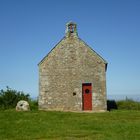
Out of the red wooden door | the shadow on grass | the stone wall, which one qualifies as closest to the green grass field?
the stone wall

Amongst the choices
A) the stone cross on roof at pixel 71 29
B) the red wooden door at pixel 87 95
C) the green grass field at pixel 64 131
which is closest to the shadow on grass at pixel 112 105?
the red wooden door at pixel 87 95

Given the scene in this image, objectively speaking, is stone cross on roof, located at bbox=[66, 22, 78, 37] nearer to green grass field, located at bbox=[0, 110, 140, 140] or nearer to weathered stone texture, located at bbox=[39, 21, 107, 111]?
weathered stone texture, located at bbox=[39, 21, 107, 111]

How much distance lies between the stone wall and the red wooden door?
32 centimetres

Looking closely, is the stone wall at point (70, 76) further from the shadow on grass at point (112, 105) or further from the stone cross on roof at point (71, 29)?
the shadow on grass at point (112, 105)

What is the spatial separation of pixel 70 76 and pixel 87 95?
2300mm

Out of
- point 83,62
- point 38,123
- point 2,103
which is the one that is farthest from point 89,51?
point 38,123

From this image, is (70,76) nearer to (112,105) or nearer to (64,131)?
(112,105)

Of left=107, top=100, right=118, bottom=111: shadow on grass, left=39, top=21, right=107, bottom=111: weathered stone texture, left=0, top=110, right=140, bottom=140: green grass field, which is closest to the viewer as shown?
left=0, top=110, right=140, bottom=140: green grass field

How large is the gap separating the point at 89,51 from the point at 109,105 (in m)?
7.75

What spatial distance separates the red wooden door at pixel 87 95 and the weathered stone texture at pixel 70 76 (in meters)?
→ 0.31

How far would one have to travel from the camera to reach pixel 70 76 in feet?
97.7

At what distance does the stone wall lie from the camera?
29.4 m

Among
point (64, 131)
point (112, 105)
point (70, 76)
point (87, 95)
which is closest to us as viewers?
point (64, 131)

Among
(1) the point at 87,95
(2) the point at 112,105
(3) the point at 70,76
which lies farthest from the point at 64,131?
(2) the point at 112,105
